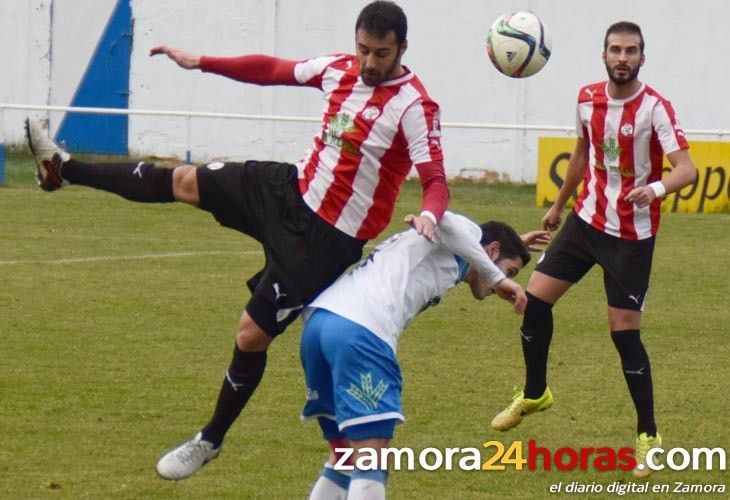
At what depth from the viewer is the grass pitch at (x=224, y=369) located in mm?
7184

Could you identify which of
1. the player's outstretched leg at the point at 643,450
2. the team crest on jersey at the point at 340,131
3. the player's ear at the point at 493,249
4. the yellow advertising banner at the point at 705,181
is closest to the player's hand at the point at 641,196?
the player's outstretched leg at the point at 643,450

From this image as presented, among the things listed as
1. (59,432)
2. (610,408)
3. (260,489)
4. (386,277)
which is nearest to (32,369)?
(59,432)

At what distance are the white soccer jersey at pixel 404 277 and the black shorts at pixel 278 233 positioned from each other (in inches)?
24.2

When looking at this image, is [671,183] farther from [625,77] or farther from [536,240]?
[536,240]

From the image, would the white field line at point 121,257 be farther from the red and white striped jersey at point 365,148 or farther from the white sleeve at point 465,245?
the white sleeve at point 465,245

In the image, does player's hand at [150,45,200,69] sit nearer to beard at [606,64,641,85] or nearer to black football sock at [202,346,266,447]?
black football sock at [202,346,266,447]

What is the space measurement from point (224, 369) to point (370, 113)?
132 inches

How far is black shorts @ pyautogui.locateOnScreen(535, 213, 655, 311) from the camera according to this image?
794 centimetres

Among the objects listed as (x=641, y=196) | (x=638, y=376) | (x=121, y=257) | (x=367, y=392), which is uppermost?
(x=641, y=196)

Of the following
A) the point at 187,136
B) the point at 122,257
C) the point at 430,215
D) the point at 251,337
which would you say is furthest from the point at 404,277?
the point at 187,136

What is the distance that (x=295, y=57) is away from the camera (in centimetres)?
2706

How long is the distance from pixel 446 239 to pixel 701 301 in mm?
7795

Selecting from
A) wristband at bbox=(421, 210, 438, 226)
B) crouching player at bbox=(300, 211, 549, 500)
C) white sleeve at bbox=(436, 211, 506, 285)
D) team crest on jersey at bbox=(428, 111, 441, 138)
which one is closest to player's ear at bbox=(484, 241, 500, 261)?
crouching player at bbox=(300, 211, 549, 500)

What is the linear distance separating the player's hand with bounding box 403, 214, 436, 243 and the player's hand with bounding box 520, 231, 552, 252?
0.90m
